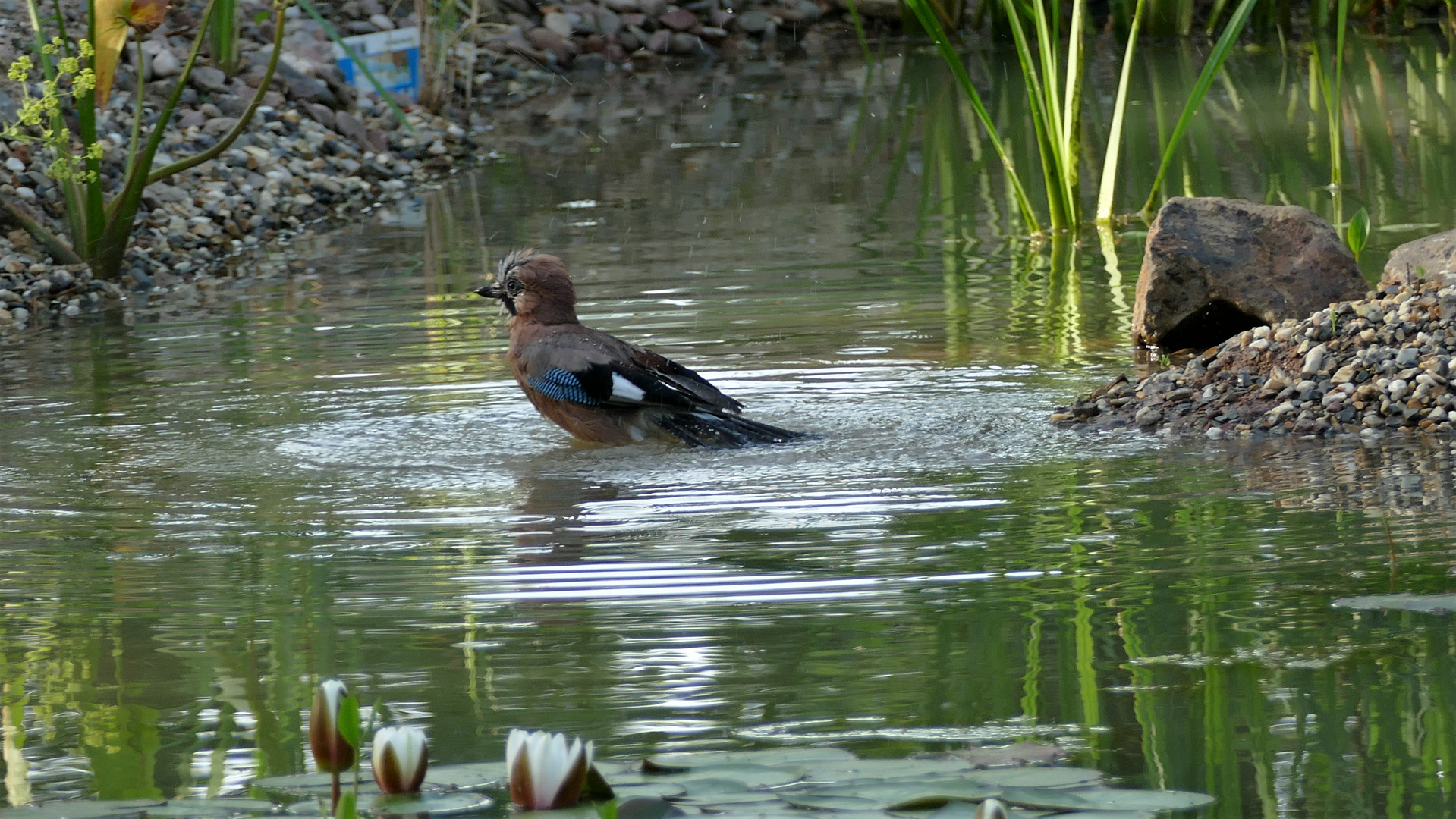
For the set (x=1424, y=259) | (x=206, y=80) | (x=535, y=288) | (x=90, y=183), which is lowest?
(x=1424, y=259)

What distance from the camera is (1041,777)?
7.71 ft

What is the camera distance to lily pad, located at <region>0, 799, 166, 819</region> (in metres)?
2.25

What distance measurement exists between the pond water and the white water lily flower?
2.86 ft

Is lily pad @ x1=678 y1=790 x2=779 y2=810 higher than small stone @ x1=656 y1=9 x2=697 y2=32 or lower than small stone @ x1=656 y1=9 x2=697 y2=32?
lower

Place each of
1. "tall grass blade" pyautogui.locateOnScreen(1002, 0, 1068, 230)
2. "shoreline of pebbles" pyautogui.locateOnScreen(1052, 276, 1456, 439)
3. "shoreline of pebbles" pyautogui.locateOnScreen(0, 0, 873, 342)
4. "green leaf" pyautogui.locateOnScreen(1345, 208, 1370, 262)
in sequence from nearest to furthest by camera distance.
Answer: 1. "shoreline of pebbles" pyautogui.locateOnScreen(1052, 276, 1456, 439)
2. "green leaf" pyautogui.locateOnScreen(1345, 208, 1370, 262)
3. "tall grass blade" pyautogui.locateOnScreen(1002, 0, 1068, 230)
4. "shoreline of pebbles" pyautogui.locateOnScreen(0, 0, 873, 342)

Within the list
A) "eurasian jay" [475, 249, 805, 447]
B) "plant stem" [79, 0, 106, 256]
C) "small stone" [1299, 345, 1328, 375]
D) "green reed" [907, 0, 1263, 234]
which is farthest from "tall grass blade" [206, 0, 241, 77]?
"small stone" [1299, 345, 1328, 375]

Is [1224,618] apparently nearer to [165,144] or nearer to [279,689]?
[279,689]

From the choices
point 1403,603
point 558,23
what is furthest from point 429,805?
point 558,23

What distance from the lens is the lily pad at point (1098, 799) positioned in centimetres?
222

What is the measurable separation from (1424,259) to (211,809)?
17.1 feet

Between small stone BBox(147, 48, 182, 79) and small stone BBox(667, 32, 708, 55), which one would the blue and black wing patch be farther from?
small stone BBox(667, 32, 708, 55)

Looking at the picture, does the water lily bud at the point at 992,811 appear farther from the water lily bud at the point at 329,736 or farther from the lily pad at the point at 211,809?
the lily pad at the point at 211,809

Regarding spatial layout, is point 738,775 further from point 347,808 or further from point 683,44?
point 683,44

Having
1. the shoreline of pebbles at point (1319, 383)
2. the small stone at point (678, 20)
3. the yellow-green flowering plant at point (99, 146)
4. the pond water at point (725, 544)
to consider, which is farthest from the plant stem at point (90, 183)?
the small stone at point (678, 20)
